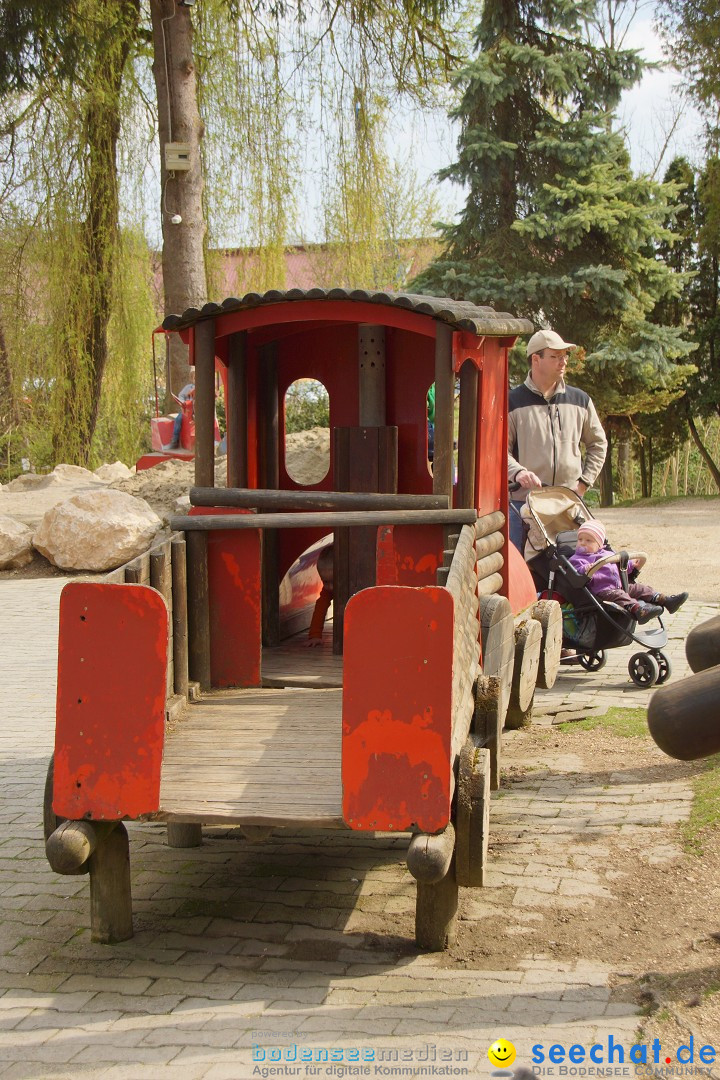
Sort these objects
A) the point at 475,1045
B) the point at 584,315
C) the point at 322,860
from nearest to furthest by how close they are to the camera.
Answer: the point at 475,1045, the point at 322,860, the point at 584,315

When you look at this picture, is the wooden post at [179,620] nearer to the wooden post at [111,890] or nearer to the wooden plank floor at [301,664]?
the wooden plank floor at [301,664]

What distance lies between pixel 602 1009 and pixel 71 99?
43.6 feet

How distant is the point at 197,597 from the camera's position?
5195mm

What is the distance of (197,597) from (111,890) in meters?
1.56

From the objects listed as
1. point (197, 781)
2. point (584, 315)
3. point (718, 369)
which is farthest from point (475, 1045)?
point (718, 369)

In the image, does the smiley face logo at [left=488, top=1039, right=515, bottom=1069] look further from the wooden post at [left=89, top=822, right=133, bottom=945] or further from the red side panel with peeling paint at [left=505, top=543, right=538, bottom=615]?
the red side panel with peeling paint at [left=505, top=543, right=538, bottom=615]

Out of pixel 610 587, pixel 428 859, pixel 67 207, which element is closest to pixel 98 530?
pixel 67 207

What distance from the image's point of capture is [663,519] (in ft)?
54.2

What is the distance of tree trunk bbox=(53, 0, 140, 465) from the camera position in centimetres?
1415

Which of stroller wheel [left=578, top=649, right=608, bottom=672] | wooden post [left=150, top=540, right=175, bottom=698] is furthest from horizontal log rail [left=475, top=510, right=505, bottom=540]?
stroller wheel [left=578, top=649, right=608, bottom=672]

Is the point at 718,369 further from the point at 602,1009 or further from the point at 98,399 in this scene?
the point at 602,1009

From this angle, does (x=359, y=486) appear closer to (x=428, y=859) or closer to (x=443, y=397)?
(x=443, y=397)

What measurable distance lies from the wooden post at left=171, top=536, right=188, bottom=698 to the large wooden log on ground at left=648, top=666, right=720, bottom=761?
9.63 feet

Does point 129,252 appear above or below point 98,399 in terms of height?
above
